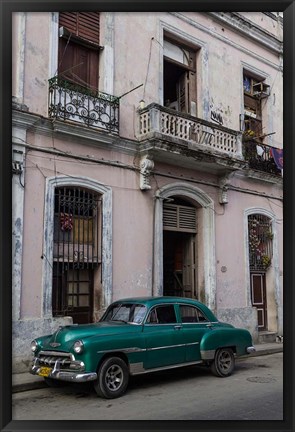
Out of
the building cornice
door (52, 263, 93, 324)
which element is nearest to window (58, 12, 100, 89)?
door (52, 263, 93, 324)

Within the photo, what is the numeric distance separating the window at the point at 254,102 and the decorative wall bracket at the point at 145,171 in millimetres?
5046

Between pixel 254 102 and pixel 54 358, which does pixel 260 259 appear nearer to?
pixel 254 102

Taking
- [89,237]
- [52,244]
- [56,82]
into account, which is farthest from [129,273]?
[56,82]

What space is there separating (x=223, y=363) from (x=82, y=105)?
223 inches

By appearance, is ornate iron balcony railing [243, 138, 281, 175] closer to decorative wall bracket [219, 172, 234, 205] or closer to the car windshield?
decorative wall bracket [219, 172, 234, 205]

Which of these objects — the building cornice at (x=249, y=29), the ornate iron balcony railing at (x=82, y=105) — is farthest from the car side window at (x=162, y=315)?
the building cornice at (x=249, y=29)

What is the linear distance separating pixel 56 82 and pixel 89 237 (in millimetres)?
3168

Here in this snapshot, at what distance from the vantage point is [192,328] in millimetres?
8180

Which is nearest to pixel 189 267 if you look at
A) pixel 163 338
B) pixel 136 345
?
pixel 163 338

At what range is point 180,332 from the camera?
26.0 feet

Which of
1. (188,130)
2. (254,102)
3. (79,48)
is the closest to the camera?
(79,48)

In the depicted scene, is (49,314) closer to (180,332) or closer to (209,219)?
(180,332)

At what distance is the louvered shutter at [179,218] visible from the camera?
39.5ft

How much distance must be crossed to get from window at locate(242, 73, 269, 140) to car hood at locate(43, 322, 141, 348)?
9.24m
